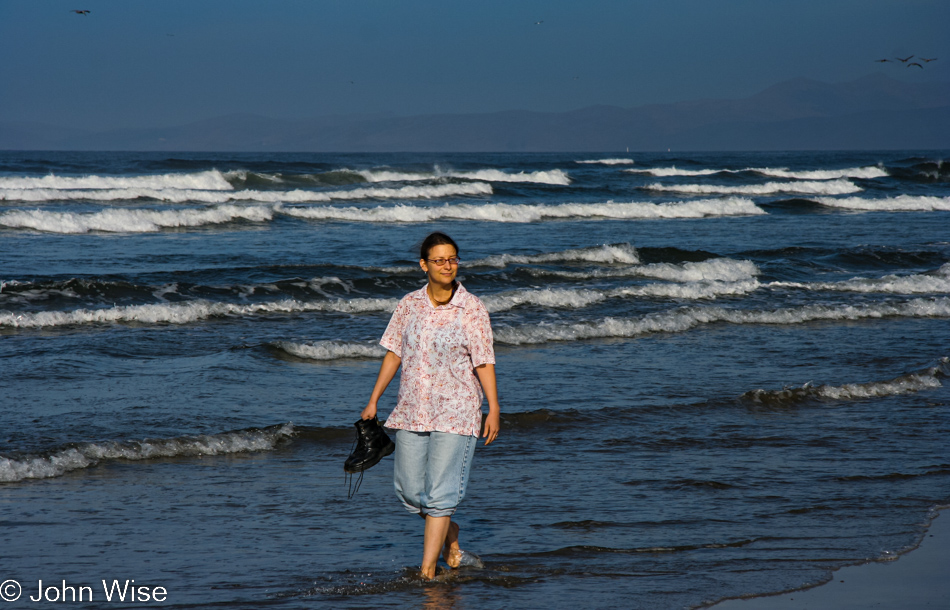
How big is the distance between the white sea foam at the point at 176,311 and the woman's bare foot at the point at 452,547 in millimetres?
7919

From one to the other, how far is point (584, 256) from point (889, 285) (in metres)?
5.58

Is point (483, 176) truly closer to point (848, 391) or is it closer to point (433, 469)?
point (848, 391)

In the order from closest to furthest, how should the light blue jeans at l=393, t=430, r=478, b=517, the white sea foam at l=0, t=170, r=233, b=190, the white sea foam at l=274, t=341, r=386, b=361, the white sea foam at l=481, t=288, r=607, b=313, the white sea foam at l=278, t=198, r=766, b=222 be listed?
the light blue jeans at l=393, t=430, r=478, b=517, the white sea foam at l=274, t=341, r=386, b=361, the white sea foam at l=481, t=288, r=607, b=313, the white sea foam at l=278, t=198, r=766, b=222, the white sea foam at l=0, t=170, r=233, b=190

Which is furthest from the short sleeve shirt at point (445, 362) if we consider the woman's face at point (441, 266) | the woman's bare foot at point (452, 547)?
the woman's bare foot at point (452, 547)

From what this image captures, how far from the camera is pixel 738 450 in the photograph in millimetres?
6488

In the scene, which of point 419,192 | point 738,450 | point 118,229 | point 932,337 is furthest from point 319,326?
point 419,192

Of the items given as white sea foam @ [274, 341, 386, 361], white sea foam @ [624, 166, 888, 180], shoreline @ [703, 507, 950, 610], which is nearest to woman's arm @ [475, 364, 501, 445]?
shoreline @ [703, 507, 950, 610]

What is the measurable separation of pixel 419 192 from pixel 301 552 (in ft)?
101

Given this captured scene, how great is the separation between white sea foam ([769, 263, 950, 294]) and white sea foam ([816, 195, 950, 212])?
18940mm

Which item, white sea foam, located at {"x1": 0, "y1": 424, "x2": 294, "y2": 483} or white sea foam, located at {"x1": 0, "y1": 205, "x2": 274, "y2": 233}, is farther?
white sea foam, located at {"x1": 0, "y1": 205, "x2": 274, "y2": 233}

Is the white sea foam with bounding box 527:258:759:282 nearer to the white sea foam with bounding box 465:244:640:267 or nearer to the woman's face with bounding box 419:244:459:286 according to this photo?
the white sea foam with bounding box 465:244:640:267

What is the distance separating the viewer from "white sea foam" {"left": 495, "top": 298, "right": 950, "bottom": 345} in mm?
10578

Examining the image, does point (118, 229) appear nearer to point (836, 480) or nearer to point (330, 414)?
point (330, 414)

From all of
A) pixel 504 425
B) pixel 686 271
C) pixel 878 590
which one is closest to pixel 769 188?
pixel 686 271
